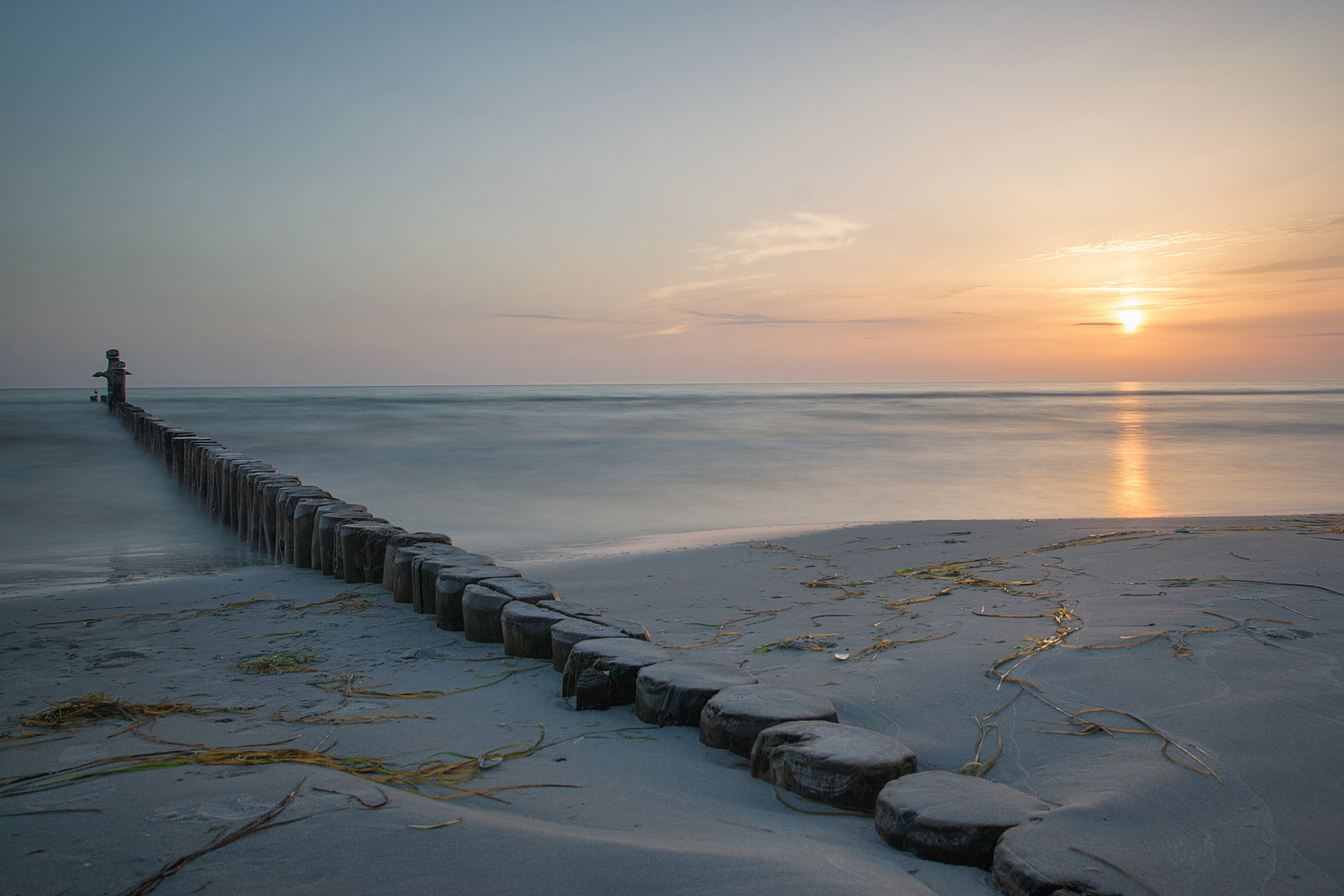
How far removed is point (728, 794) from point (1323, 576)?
4.05 m

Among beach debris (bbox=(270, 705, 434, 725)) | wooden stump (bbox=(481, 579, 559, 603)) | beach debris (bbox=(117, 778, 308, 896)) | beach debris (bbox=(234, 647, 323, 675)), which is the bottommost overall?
beach debris (bbox=(234, 647, 323, 675))

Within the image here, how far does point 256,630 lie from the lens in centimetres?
470

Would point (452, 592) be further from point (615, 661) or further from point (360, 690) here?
point (615, 661)

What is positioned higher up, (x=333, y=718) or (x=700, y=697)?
(x=700, y=697)

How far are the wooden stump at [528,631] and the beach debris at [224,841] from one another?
5.23 ft

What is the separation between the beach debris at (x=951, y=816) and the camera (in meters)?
2.02

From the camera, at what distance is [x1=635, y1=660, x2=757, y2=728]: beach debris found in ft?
9.83

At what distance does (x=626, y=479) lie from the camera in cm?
1630

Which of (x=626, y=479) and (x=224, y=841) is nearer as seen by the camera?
(x=224, y=841)

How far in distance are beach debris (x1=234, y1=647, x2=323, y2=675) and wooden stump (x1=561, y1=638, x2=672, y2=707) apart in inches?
55.2

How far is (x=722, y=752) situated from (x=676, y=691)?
0.31m

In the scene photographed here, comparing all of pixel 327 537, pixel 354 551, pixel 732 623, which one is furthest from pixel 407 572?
pixel 732 623

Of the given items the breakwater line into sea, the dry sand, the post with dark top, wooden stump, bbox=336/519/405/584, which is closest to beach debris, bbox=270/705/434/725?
the dry sand

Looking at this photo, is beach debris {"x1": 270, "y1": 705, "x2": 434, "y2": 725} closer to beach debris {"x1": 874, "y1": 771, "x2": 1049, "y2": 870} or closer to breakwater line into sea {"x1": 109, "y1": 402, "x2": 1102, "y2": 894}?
breakwater line into sea {"x1": 109, "y1": 402, "x2": 1102, "y2": 894}
